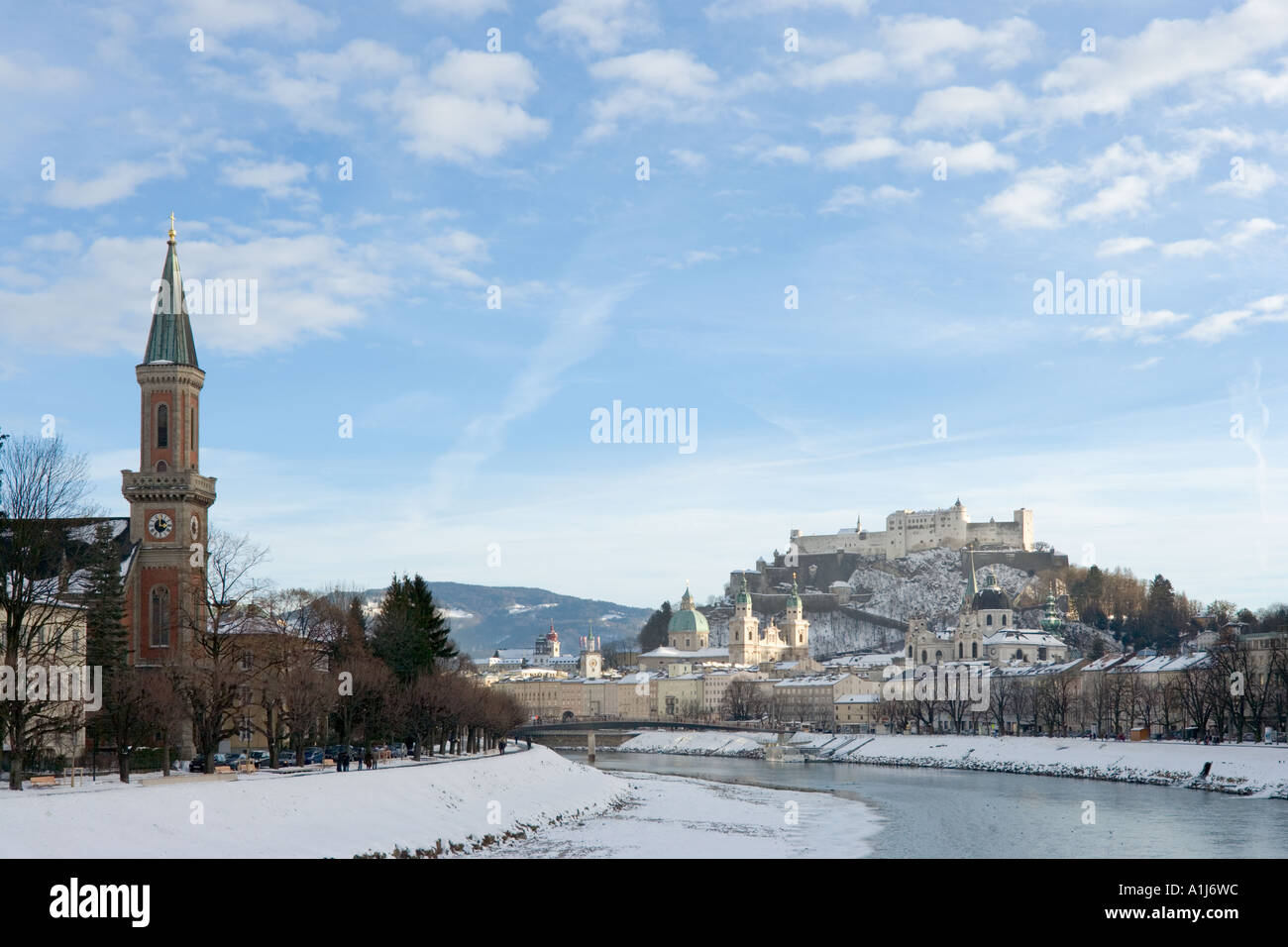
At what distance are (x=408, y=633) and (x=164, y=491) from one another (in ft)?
49.7

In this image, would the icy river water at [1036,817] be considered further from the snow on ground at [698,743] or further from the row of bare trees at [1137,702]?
the snow on ground at [698,743]

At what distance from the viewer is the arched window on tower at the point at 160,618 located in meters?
73.9

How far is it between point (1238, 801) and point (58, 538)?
5489cm

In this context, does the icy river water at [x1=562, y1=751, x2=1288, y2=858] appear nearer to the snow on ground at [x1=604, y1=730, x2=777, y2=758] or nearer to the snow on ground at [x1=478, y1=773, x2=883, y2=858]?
the snow on ground at [x1=478, y1=773, x2=883, y2=858]

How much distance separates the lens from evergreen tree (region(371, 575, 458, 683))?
261 ft

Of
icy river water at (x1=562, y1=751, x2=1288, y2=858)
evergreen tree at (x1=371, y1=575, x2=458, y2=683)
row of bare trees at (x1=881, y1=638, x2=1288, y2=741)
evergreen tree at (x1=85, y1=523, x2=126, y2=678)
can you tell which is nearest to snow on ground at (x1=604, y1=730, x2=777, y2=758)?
row of bare trees at (x1=881, y1=638, x2=1288, y2=741)

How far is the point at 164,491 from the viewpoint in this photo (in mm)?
74188

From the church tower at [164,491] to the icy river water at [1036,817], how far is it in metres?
27.7

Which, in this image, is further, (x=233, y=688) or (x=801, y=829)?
(x=801, y=829)

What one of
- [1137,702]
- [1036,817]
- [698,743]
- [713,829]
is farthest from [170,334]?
[698,743]

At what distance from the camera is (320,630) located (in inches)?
3228

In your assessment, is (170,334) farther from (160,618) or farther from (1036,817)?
(1036,817)
